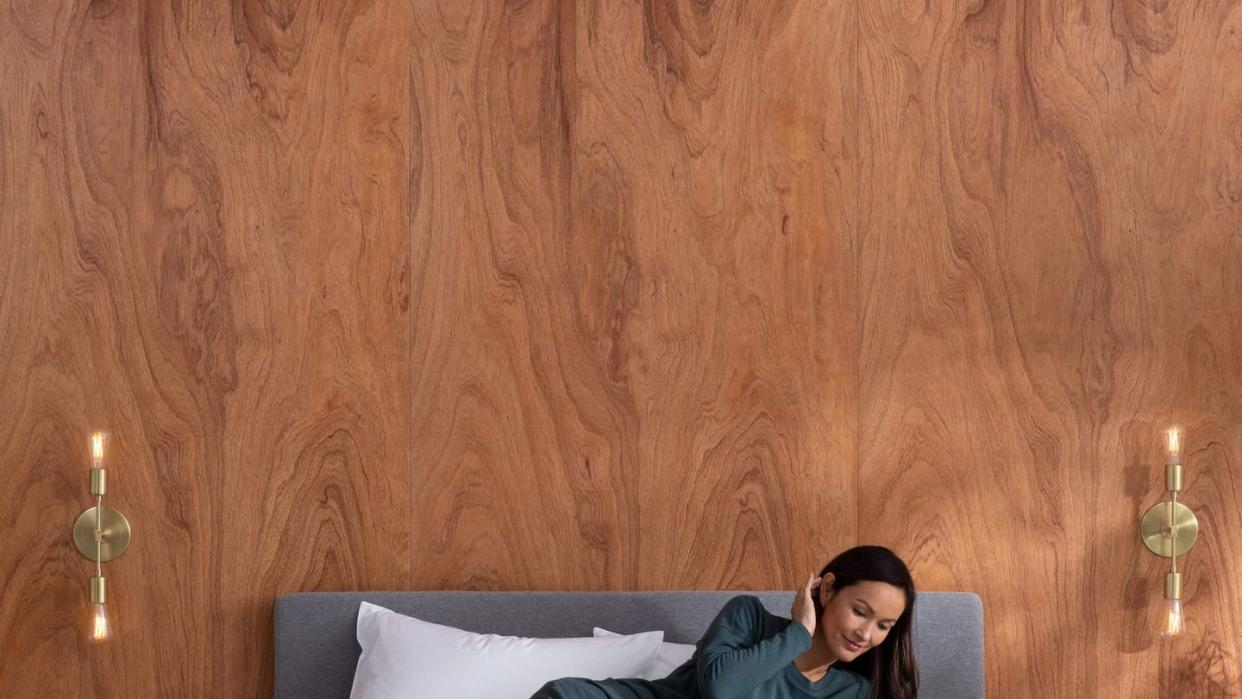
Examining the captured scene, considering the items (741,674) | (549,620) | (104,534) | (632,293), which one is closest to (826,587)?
(741,674)

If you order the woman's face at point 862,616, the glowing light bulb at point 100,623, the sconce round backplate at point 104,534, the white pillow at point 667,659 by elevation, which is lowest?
the white pillow at point 667,659

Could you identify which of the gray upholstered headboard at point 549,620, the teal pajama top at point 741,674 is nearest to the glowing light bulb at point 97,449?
the gray upholstered headboard at point 549,620

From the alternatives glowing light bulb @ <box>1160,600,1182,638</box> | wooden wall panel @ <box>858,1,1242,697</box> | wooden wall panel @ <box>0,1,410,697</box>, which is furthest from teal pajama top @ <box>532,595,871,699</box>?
glowing light bulb @ <box>1160,600,1182,638</box>

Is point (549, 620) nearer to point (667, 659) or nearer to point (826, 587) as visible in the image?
point (667, 659)

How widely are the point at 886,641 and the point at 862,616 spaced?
0.15 m

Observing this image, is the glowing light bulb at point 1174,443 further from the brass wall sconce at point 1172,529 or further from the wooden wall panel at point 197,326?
the wooden wall panel at point 197,326

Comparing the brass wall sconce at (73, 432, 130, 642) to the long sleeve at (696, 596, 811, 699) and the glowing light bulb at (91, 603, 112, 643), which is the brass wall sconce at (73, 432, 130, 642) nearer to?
the glowing light bulb at (91, 603, 112, 643)

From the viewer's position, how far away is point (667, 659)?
9.50 ft

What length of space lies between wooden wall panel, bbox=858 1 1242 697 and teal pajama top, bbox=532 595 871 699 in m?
0.54

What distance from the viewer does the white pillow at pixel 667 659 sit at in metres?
2.86

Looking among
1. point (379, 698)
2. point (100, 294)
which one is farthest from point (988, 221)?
point (100, 294)

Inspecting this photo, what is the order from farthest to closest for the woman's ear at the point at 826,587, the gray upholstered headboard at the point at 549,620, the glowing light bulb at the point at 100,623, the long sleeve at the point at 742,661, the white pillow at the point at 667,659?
the glowing light bulb at the point at 100,623, the gray upholstered headboard at the point at 549,620, the white pillow at the point at 667,659, the woman's ear at the point at 826,587, the long sleeve at the point at 742,661

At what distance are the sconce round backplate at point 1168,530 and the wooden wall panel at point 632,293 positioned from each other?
30.8 inches

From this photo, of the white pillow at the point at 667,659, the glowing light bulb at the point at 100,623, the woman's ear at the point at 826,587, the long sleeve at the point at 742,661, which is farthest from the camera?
the glowing light bulb at the point at 100,623
